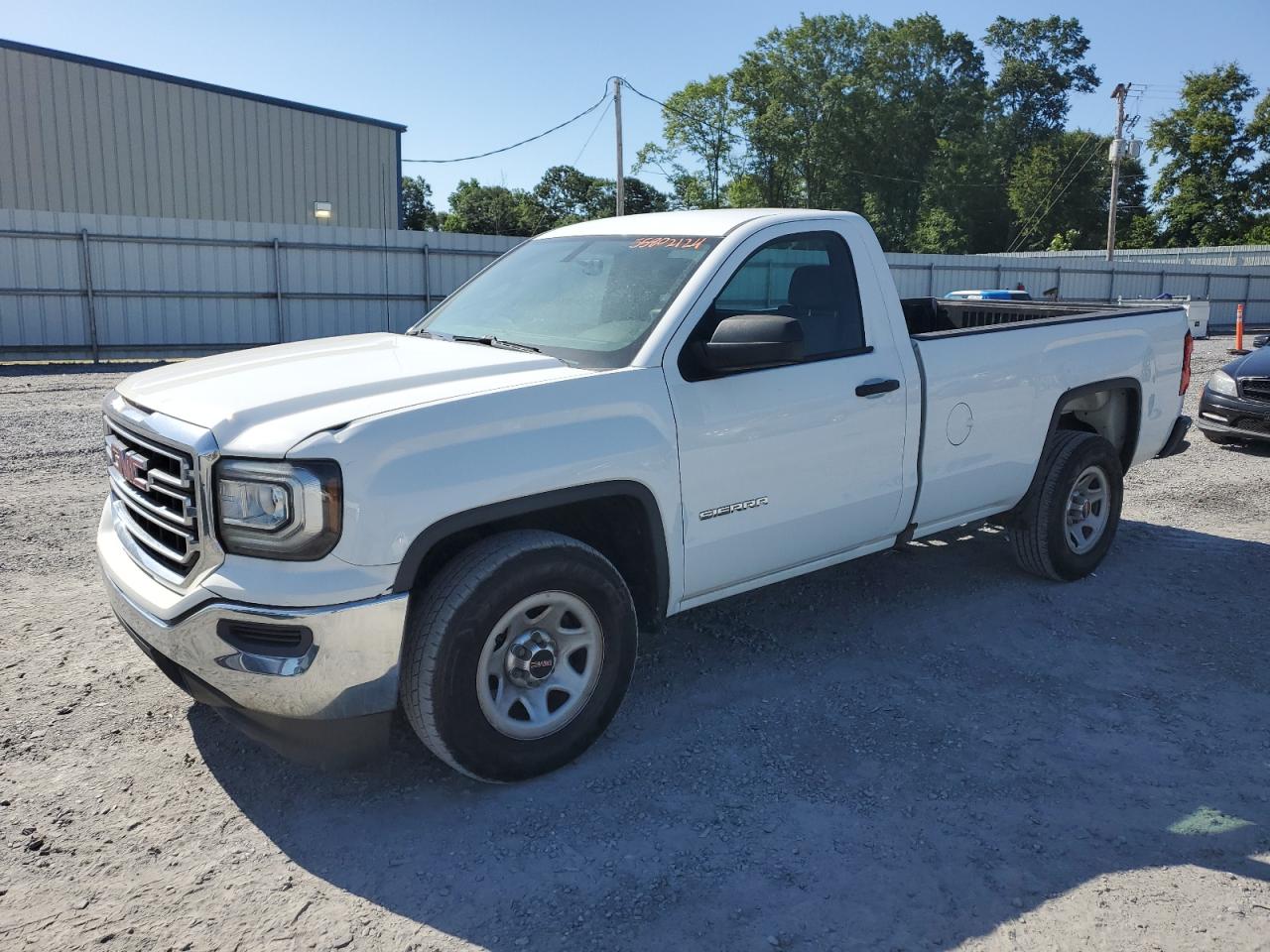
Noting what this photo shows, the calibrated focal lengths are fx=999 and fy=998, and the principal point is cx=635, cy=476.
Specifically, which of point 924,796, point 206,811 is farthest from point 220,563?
point 924,796

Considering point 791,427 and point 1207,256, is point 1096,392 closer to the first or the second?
point 791,427

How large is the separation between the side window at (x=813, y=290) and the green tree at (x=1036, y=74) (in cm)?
7639

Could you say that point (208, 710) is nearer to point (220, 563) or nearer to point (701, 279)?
point (220, 563)

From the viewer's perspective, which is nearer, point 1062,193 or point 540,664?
point 540,664

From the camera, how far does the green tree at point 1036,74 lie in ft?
240

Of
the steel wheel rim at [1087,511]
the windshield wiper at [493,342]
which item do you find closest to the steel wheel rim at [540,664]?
the windshield wiper at [493,342]

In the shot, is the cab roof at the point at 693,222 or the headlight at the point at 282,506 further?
the cab roof at the point at 693,222

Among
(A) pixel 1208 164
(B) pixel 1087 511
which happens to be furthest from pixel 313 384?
(A) pixel 1208 164

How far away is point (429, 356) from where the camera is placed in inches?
148

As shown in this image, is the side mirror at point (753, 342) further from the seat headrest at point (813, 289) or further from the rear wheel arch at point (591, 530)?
the seat headrest at point (813, 289)

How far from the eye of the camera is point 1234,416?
9.67 metres

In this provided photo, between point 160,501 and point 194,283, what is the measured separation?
1641 cm

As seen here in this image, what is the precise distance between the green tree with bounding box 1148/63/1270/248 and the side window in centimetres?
6322

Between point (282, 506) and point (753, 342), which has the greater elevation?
point (753, 342)
